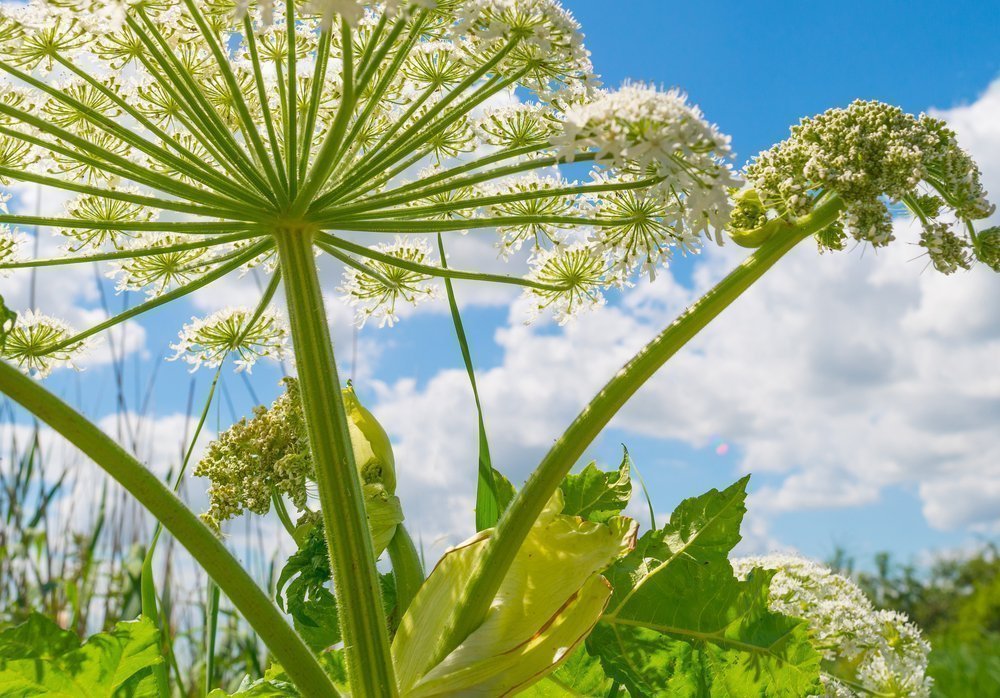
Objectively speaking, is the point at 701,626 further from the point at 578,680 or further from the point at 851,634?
the point at 851,634

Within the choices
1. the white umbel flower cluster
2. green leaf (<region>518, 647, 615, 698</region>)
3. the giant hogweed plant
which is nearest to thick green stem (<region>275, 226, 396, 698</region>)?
the giant hogweed plant

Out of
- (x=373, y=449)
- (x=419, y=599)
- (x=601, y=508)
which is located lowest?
(x=419, y=599)

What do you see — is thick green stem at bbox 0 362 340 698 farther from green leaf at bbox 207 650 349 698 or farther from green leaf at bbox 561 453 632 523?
green leaf at bbox 561 453 632 523

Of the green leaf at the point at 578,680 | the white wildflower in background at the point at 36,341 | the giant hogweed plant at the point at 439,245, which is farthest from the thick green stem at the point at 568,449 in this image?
the white wildflower in background at the point at 36,341

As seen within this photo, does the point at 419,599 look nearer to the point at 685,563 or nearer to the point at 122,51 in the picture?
the point at 685,563

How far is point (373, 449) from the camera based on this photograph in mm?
1964

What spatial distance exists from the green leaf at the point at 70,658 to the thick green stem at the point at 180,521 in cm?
27

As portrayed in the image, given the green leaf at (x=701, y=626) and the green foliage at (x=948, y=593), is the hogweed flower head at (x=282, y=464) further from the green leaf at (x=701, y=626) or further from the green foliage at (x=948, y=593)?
the green foliage at (x=948, y=593)

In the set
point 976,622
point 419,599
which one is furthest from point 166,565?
point 976,622

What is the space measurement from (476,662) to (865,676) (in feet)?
5.42

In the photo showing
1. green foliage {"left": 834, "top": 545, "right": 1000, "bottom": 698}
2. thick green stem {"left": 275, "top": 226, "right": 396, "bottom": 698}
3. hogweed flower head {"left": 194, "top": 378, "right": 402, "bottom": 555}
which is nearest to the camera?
thick green stem {"left": 275, "top": 226, "right": 396, "bottom": 698}

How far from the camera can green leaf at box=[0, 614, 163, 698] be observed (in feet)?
4.85

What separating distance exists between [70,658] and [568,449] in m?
0.89

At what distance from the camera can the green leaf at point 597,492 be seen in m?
1.95
